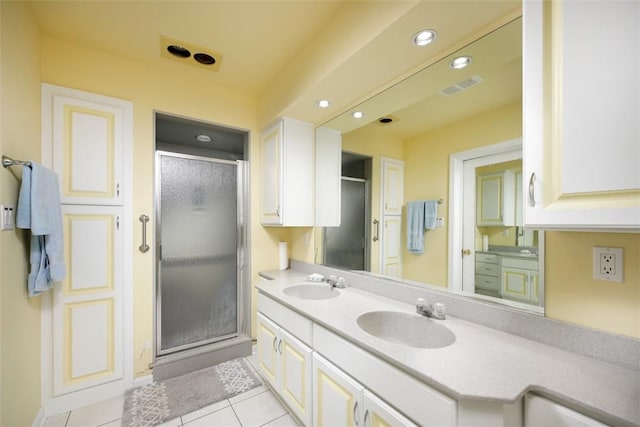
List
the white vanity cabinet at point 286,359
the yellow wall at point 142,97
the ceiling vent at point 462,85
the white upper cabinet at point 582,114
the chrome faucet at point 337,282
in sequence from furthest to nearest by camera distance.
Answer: the chrome faucet at point 337,282, the yellow wall at point 142,97, the white vanity cabinet at point 286,359, the ceiling vent at point 462,85, the white upper cabinet at point 582,114

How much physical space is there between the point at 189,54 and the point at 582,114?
7.85 ft

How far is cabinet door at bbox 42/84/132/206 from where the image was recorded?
1752 mm

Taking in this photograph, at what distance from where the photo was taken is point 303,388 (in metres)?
1.46

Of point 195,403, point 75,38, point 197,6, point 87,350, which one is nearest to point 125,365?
point 87,350

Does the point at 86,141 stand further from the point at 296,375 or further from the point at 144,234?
the point at 296,375

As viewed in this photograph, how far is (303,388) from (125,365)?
1513 mm

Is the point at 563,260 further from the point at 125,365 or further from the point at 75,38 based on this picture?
the point at 75,38

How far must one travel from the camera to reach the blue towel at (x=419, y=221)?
1.59 meters

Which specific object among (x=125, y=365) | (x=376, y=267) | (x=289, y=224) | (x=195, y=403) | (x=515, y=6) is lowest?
(x=195, y=403)

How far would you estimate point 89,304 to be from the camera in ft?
6.07

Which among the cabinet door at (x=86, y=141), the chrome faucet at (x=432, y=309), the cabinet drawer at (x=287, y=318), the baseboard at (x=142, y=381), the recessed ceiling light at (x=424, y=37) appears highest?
the recessed ceiling light at (x=424, y=37)

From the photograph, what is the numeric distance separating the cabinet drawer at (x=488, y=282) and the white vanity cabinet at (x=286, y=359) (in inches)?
37.4

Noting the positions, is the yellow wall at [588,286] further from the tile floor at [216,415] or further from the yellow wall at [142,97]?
the yellow wall at [142,97]

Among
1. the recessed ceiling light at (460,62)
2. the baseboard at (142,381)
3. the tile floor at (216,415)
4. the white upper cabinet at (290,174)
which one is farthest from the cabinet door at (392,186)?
the baseboard at (142,381)
